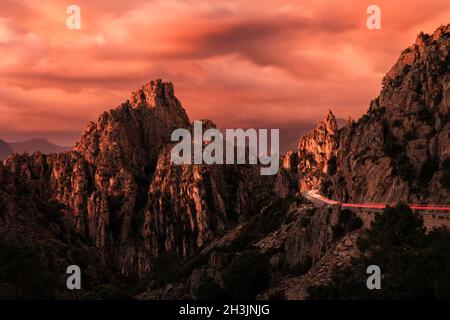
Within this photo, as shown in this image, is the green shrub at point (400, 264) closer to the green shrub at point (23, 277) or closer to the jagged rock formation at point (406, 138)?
the jagged rock formation at point (406, 138)

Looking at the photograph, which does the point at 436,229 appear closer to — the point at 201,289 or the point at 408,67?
the point at 201,289

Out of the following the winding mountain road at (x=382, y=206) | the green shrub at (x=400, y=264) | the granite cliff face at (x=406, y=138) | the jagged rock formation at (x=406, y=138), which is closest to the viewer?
the green shrub at (x=400, y=264)

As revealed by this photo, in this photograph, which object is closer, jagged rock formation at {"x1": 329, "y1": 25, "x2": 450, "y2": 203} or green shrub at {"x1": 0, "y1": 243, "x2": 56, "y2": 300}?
green shrub at {"x1": 0, "y1": 243, "x2": 56, "y2": 300}

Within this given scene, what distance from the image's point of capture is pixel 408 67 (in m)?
116

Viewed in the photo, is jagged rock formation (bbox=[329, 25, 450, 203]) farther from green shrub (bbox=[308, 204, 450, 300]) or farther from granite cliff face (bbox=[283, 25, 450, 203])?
green shrub (bbox=[308, 204, 450, 300])

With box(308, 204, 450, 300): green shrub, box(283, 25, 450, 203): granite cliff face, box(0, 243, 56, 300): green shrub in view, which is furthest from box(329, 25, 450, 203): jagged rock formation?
box(0, 243, 56, 300): green shrub

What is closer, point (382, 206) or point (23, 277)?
point (23, 277)

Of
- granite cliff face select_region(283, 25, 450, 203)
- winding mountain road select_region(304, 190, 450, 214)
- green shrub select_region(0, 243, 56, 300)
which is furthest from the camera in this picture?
granite cliff face select_region(283, 25, 450, 203)

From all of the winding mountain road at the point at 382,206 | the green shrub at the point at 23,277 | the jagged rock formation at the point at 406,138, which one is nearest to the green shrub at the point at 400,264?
the winding mountain road at the point at 382,206

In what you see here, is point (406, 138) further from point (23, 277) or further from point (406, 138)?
point (23, 277)

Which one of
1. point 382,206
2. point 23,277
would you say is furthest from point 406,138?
point 23,277

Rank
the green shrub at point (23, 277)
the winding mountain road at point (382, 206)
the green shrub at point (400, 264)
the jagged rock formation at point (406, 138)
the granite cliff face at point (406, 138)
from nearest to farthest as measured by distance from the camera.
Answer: the green shrub at point (400, 264) → the green shrub at point (23, 277) → the winding mountain road at point (382, 206) → the granite cliff face at point (406, 138) → the jagged rock formation at point (406, 138)

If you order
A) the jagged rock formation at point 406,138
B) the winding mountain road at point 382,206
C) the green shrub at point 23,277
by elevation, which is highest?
the jagged rock formation at point 406,138

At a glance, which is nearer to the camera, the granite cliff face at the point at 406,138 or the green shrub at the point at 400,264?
the green shrub at the point at 400,264
